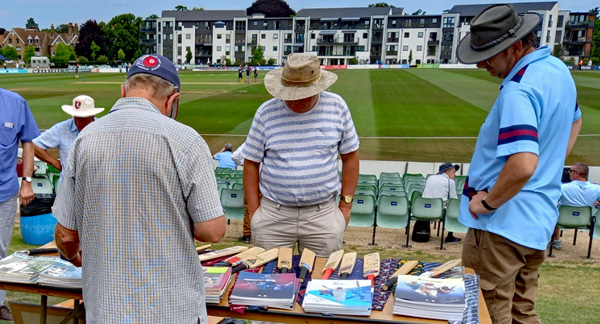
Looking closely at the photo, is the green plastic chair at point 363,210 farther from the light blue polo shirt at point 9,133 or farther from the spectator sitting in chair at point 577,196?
the light blue polo shirt at point 9,133

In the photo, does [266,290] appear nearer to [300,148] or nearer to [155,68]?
[300,148]

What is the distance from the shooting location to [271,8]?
456ft

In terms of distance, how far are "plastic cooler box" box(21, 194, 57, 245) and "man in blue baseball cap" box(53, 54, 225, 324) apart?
5.00 m

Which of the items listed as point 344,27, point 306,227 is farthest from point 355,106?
point 344,27

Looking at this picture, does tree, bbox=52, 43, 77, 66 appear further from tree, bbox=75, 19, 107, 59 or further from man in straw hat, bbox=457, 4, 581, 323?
man in straw hat, bbox=457, 4, 581, 323

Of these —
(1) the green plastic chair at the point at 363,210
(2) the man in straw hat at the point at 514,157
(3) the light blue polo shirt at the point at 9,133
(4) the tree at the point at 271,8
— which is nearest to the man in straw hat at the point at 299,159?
(2) the man in straw hat at the point at 514,157

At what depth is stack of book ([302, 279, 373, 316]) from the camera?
8.37 feet

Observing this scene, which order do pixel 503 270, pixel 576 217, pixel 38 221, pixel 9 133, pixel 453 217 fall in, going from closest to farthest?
1. pixel 503 270
2. pixel 9 133
3. pixel 38 221
4. pixel 576 217
5. pixel 453 217

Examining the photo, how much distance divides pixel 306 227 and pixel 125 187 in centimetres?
182

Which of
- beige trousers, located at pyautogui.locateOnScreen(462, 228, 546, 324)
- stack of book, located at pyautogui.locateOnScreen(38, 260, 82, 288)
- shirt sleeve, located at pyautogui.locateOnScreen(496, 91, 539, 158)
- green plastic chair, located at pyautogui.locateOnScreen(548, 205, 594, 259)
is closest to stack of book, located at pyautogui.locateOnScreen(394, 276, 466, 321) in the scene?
beige trousers, located at pyautogui.locateOnScreen(462, 228, 546, 324)

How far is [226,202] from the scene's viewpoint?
824 centimetres

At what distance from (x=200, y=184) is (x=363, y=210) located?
602 centimetres

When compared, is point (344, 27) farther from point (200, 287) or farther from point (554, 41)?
point (200, 287)

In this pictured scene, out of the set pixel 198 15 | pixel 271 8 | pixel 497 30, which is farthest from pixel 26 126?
pixel 271 8
